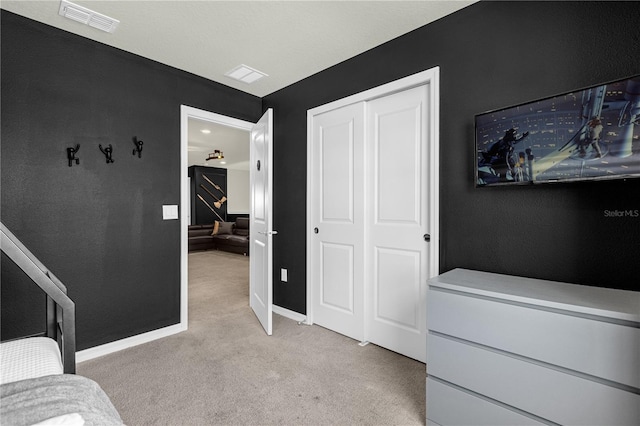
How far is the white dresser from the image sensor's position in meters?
1.18

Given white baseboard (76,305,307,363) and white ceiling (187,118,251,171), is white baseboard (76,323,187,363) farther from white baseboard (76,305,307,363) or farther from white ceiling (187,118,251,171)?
white ceiling (187,118,251,171)

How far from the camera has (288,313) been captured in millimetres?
3367

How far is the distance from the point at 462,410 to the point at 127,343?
2557mm

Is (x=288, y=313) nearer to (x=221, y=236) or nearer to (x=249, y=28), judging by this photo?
(x=249, y=28)

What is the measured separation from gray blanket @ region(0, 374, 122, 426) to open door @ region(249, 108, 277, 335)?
6.24 feet

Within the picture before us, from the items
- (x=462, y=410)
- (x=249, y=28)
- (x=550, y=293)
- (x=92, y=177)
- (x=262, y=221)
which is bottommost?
(x=462, y=410)

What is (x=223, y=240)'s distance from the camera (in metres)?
8.09

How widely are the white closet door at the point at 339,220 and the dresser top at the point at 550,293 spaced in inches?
42.7

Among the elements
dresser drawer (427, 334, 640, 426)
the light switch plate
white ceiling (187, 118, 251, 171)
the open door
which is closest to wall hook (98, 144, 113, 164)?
the light switch plate

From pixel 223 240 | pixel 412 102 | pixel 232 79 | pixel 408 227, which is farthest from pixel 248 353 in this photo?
pixel 223 240

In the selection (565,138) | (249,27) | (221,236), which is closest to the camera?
(565,138)

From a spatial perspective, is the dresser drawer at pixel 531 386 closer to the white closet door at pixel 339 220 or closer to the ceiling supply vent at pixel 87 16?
the white closet door at pixel 339 220

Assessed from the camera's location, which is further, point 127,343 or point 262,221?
point 262,221

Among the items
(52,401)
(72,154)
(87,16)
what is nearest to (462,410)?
(52,401)
